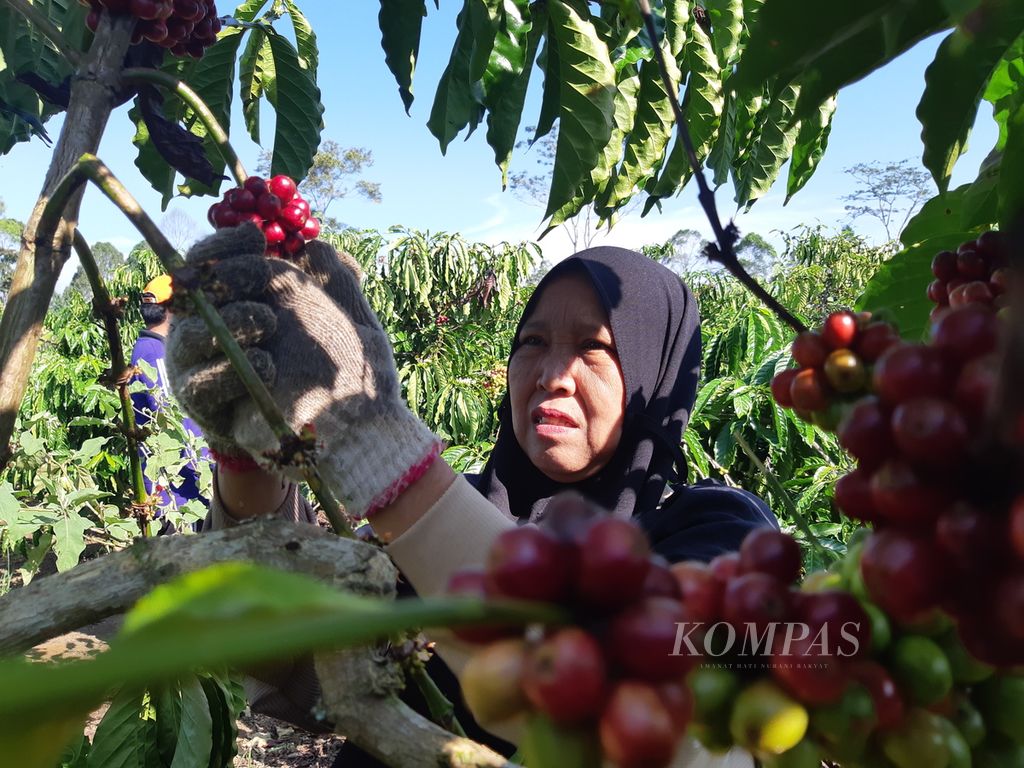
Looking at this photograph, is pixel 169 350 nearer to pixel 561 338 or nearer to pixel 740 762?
pixel 561 338

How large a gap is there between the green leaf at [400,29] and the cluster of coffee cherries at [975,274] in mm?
1102

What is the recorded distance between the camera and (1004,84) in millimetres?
876

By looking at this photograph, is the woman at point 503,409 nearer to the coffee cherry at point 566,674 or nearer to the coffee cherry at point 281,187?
the coffee cherry at point 281,187

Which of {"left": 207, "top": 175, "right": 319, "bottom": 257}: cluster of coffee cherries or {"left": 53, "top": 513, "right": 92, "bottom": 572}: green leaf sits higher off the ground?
{"left": 207, "top": 175, "right": 319, "bottom": 257}: cluster of coffee cherries

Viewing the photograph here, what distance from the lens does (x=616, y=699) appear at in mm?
312

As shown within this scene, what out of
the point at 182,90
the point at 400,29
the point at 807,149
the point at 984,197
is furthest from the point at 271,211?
the point at 984,197

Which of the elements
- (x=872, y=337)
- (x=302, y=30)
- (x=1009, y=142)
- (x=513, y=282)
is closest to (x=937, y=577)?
(x=872, y=337)

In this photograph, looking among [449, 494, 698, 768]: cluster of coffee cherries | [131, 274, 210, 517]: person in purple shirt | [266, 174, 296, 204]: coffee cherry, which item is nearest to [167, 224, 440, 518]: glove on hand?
[266, 174, 296, 204]: coffee cherry

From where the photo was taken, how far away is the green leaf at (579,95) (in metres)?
1.45

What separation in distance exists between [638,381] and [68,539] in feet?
5.61

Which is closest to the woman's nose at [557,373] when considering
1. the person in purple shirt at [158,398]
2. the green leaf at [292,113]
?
the green leaf at [292,113]

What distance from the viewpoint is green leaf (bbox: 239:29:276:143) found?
1853 millimetres

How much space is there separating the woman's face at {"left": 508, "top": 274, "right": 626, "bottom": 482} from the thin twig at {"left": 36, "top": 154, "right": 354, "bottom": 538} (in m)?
1.29

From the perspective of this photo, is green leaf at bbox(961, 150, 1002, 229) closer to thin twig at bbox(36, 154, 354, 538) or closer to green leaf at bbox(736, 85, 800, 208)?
thin twig at bbox(36, 154, 354, 538)
